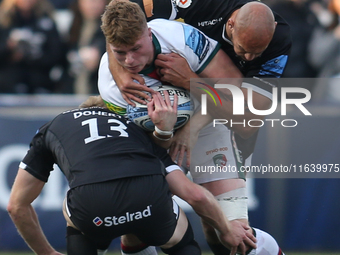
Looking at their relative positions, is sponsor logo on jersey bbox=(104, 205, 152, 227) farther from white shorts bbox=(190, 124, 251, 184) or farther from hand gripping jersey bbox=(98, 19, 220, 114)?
white shorts bbox=(190, 124, 251, 184)

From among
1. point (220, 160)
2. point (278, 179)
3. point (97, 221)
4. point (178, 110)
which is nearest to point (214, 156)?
point (220, 160)

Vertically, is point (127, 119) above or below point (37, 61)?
above

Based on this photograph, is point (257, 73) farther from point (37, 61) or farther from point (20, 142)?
point (37, 61)

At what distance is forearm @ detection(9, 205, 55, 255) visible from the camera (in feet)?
13.1

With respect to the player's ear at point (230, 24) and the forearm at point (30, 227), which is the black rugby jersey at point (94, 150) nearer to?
the forearm at point (30, 227)

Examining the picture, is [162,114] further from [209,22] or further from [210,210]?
[209,22]

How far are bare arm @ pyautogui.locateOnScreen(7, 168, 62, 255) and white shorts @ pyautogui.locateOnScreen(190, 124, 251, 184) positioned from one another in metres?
1.22

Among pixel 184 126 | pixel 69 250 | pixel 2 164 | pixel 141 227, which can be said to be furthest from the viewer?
pixel 2 164

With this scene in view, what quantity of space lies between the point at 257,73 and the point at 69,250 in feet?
6.02

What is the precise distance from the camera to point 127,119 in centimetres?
391

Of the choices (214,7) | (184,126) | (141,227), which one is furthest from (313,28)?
(141,227)

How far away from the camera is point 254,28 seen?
12.2 feet

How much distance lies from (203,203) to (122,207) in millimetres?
561

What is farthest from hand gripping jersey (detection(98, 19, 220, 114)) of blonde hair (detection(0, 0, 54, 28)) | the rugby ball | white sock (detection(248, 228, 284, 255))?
blonde hair (detection(0, 0, 54, 28))
